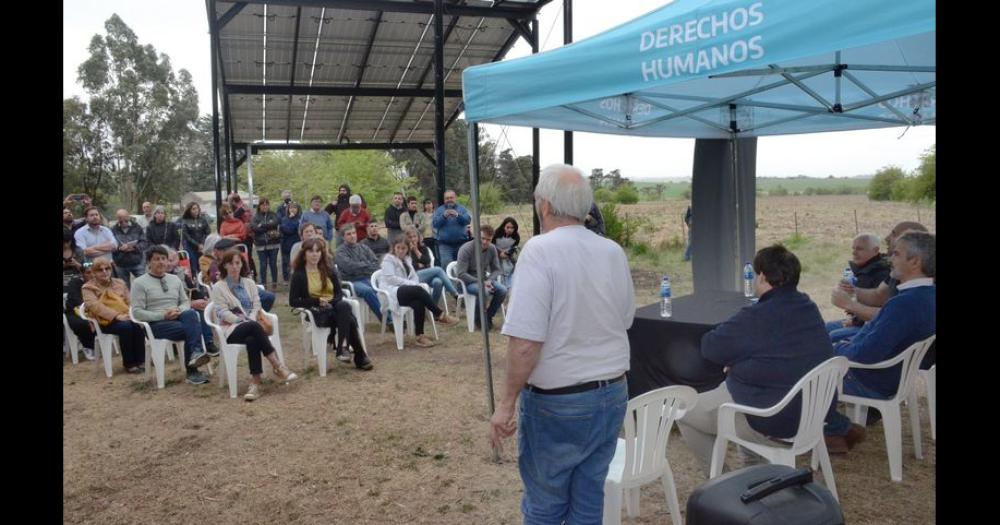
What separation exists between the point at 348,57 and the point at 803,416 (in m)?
11.6

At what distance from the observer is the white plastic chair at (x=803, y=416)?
2.62m

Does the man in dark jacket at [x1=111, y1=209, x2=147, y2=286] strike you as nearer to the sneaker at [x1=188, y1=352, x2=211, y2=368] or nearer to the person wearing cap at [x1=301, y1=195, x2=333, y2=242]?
the person wearing cap at [x1=301, y1=195, x2=333, y2=242]

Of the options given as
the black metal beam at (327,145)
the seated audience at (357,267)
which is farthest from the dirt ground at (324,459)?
the black metal beam at (327,145)

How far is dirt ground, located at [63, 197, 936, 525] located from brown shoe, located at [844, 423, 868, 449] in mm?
71

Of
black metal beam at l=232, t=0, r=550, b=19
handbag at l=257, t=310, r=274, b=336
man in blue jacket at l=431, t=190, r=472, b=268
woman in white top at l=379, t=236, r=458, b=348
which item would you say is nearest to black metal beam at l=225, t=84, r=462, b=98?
black metal beam at l=232, t=0, r=550, b=19

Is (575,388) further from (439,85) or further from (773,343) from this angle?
(439,85)

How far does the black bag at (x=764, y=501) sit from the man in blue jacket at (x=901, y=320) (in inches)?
69.8

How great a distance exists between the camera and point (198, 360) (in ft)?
17.4


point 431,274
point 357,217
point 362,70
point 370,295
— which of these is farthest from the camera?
point 362,70

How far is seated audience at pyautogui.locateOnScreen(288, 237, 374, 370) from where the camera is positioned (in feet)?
18.4

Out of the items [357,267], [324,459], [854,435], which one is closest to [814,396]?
[854,435]

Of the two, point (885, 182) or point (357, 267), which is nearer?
point (357, 267)
